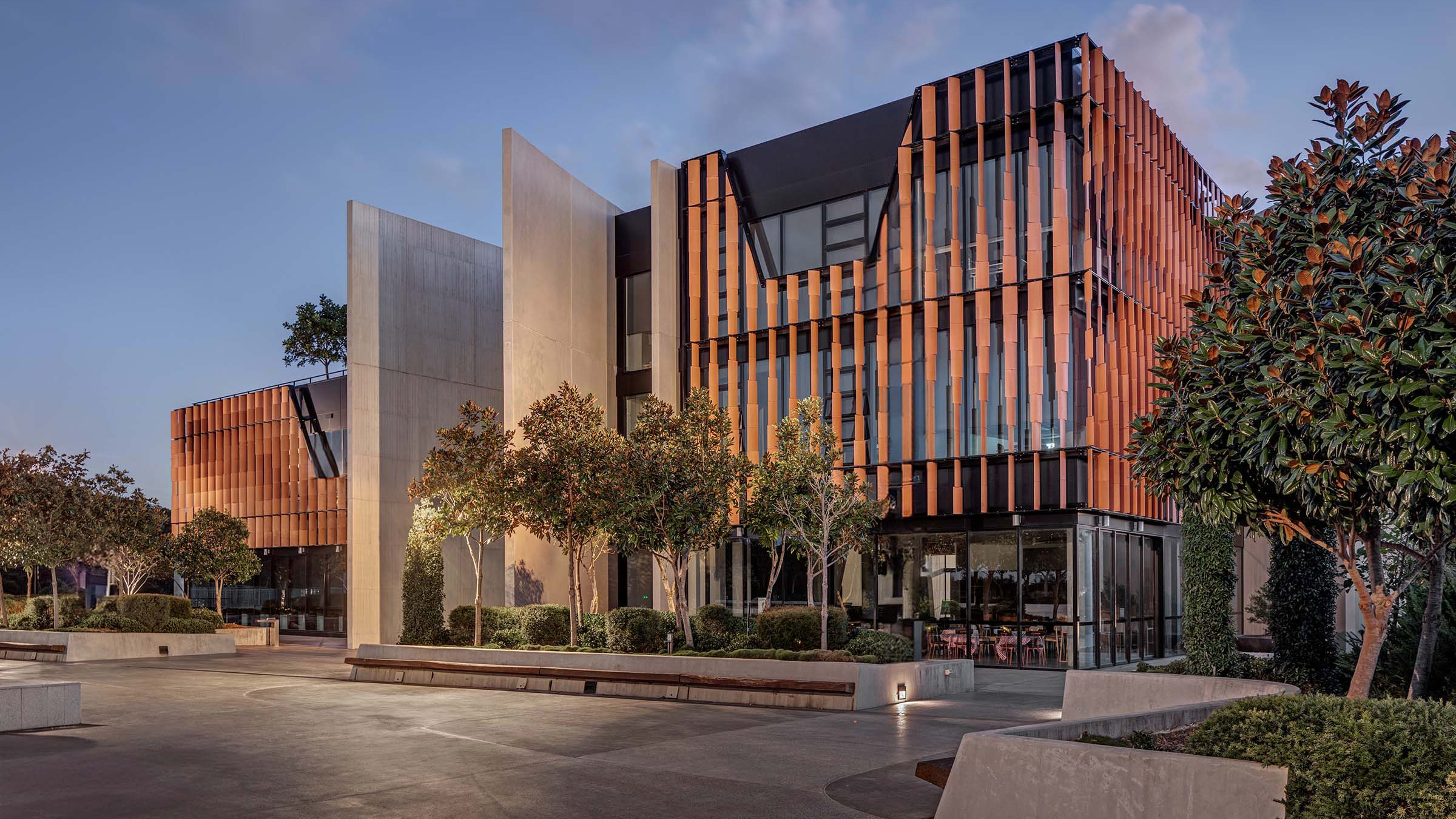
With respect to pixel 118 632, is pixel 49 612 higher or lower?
higher

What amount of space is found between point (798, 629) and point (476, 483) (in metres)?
7.61

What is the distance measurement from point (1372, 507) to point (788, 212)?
22.2 metres

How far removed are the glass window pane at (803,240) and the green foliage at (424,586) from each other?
11.2 metres

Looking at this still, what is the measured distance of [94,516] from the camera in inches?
1341

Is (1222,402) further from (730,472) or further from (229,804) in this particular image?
(730,472)

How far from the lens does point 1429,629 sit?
Result: 1041 centimetres

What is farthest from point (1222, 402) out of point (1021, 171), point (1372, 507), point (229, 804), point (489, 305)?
point (489, 305)

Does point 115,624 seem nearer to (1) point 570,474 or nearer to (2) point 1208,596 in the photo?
(1) point 570,474

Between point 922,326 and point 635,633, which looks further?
point 922,326

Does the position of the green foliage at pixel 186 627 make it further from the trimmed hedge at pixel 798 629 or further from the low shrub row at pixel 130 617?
the trimmed hedge at pixel 798 629

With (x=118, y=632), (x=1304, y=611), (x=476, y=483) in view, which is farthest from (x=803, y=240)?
(x=118, y=632)

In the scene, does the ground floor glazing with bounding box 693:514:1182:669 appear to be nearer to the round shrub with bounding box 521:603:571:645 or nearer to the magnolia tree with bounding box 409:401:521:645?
the round shrub with bounding box 521:603:571:645

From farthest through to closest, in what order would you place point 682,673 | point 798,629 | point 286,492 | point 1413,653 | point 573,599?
point 286,492
point 573,599
point 798,629
point 682,673
point 1413,653

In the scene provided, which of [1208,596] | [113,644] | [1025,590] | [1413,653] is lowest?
[113,644]
